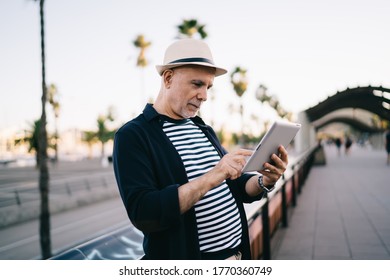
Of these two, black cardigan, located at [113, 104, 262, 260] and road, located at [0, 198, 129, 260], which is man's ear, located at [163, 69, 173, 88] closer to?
black cardigan, located at [113, 104, 262, 260]

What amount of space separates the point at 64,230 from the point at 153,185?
909cm

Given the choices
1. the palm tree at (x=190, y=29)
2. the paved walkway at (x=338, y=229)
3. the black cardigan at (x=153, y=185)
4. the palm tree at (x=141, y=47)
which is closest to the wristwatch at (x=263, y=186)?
the black cardigan at (x=153, y=185)

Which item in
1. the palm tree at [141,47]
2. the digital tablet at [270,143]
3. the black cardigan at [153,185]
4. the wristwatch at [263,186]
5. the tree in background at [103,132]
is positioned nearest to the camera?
the black cardigan at [153,185]

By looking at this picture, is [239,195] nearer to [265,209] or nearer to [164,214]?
[164,214]

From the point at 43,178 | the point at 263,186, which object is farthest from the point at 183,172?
the point at 43,178

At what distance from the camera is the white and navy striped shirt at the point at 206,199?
5.27ft

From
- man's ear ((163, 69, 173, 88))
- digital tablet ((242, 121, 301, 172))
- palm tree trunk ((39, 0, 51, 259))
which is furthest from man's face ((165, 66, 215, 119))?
palm tree trunk ((39, 0, 51, 259))

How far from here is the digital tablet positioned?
1.41 metres

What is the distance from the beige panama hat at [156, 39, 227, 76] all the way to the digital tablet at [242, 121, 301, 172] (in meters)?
0.42

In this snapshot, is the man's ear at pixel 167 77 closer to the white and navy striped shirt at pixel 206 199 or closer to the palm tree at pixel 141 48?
the white and navy striped shirt at pixel 206 199

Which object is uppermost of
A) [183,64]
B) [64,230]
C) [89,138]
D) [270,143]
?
[183,64]

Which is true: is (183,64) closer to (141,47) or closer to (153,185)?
(153,185)

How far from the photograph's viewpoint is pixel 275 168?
1.60m
